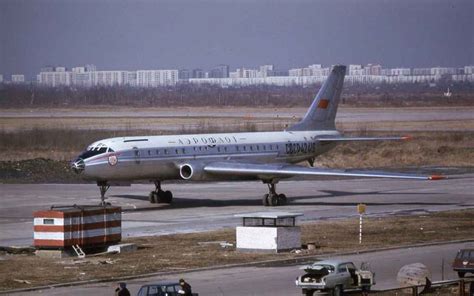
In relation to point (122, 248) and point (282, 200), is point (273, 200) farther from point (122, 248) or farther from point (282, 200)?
point (122, 248)

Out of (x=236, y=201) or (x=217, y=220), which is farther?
(x=236, y=201)

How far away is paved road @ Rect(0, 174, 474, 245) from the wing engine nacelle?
148 cm

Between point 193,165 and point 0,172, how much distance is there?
2153cm

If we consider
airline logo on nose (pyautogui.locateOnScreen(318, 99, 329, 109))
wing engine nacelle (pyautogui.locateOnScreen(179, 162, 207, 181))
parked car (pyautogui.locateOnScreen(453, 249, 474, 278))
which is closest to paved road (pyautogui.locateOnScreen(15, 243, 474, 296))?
parked car (pyautogui.locateOnScreen(453, 249, 474, 278))

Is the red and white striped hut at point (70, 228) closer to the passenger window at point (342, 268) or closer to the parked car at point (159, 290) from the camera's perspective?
the passenger window at point (342, 268)

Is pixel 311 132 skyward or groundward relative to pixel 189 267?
skyward

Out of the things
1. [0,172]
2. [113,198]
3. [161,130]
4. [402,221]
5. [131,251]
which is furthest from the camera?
[161,130]

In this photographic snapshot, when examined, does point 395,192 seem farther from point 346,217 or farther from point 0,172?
point 0,172

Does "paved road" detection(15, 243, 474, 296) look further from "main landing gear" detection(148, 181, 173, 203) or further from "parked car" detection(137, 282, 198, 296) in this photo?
"main landing gear" detection(148, 181, 173, 203)

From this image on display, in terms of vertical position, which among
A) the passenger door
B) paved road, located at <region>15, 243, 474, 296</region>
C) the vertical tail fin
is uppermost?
the vertical tail fin

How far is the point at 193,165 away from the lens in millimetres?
54875

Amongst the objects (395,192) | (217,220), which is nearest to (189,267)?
(217,220)

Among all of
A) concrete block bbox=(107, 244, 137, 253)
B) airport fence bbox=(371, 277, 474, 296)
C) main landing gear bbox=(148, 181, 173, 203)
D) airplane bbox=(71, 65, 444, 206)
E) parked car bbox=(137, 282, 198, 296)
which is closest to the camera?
parked car bbox=(137, 282, 198, 296)

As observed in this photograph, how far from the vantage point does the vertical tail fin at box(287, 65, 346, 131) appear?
205 ft
